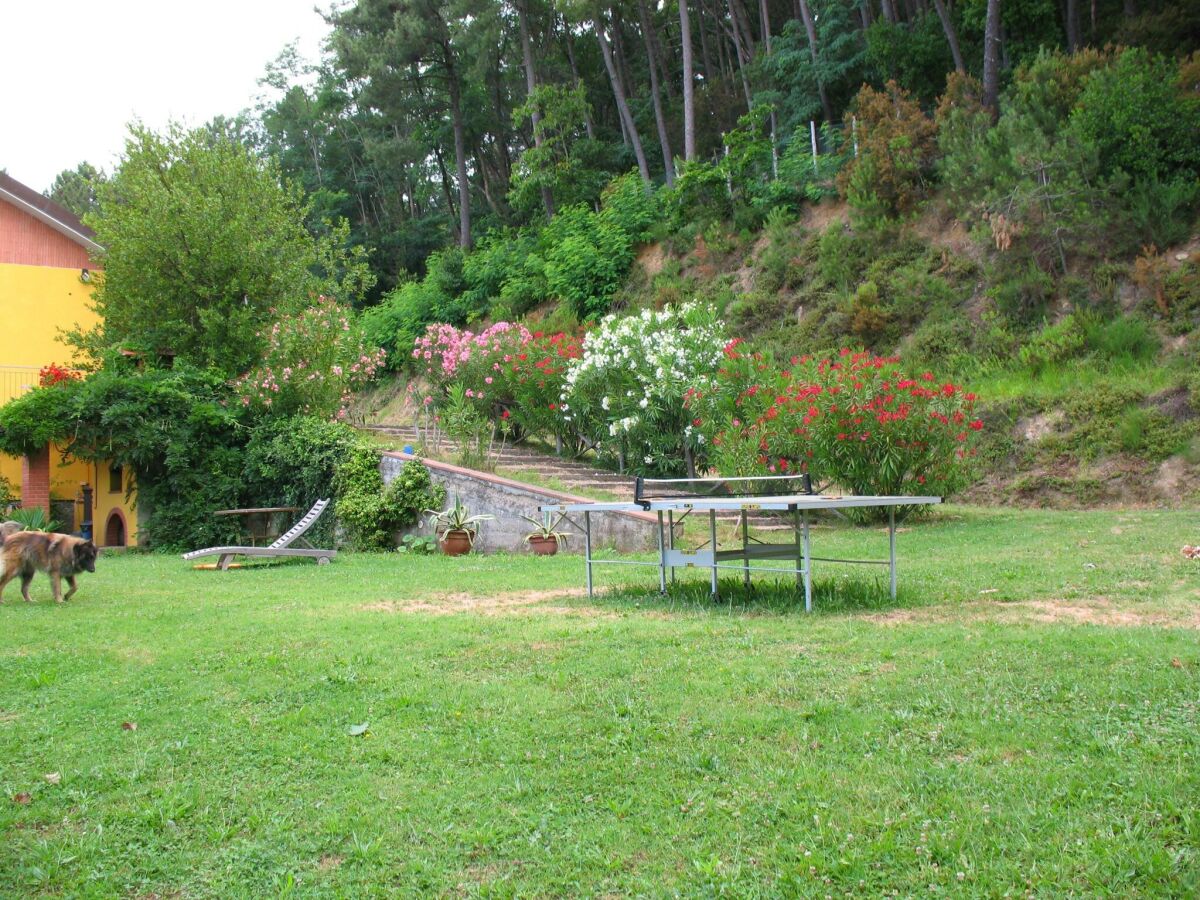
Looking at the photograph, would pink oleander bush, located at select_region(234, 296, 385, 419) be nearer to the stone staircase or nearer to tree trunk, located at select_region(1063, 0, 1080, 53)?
Answer: the stone staircase

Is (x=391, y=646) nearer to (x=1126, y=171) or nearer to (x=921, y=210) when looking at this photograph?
(x=1126, y=171)

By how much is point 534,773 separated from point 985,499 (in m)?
14.3

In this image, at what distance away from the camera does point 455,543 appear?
14422mm

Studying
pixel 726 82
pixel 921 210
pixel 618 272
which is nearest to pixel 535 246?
pixel 618 272

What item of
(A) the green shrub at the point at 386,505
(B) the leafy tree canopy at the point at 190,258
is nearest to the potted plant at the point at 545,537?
(A) the green shrub at the point at 386,505

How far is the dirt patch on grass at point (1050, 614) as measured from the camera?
21.1 feet

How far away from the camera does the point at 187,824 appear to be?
12.3 ft

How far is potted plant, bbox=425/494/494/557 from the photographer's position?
47.3ft

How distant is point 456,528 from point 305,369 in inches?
258

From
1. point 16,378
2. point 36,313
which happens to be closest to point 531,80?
point 36,313

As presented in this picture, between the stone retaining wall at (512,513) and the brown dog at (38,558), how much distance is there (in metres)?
6.32

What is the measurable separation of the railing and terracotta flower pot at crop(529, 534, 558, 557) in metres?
15.9

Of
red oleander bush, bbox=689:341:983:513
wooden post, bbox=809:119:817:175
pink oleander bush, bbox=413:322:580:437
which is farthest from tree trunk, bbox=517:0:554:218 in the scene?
red oleander bush, bbox=689:341:983:513

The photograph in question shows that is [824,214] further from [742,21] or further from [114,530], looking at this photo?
[114,530]
